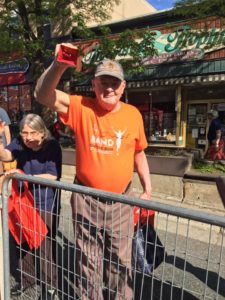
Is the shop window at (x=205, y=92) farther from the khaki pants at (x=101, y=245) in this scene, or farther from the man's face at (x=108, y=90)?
the khaki pants at (x=101, y=245)

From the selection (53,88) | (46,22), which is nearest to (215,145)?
(46,22)

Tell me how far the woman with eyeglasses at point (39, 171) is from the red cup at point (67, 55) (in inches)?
41.8

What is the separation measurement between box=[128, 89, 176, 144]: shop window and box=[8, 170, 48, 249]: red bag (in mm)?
12335

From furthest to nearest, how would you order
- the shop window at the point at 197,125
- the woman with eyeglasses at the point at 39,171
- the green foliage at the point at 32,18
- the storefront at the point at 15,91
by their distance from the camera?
1. the storefront at the point at 15,91
2. the shop window at the point at 197,125
3. the green foliage at the point at 32,18
4. the woman with eyeglasses at the point at 39,171

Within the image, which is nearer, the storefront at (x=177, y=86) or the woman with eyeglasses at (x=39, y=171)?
the woman with eyeglasses at (x=39, y=171)

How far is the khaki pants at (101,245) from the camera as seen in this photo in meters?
2.48

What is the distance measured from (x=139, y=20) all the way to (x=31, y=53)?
16.7 ft

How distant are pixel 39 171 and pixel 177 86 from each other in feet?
38.4

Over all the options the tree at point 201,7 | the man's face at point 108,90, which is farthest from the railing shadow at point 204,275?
the tree at point 201,7

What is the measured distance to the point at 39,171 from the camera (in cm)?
316

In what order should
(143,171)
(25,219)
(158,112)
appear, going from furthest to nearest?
(158,112) < (143,171) < (25,219)

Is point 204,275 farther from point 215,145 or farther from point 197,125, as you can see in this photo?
point 197,125

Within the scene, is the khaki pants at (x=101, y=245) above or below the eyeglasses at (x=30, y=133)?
below

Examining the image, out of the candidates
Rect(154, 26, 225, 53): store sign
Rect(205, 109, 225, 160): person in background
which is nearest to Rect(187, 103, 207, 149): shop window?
Rect(154, 26, 225, 53): store sign
